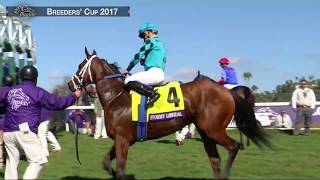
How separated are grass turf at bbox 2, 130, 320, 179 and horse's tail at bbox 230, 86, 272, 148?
34 centimetres

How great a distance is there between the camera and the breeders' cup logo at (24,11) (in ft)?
60.1

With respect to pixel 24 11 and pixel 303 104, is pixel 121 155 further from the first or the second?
pixel 24 11

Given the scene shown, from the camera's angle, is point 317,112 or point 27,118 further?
point 317,112

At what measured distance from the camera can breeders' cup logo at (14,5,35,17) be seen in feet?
60.1

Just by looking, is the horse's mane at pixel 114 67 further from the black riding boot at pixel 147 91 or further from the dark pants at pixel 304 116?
the dark pants at pixel 304 116

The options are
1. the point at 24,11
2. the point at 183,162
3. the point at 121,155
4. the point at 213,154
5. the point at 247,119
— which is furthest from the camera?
the point at 24,11

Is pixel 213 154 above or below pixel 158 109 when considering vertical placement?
below

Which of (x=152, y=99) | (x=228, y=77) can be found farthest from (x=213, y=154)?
(x=228, y=77)

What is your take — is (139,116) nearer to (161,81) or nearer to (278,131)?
(161,81)

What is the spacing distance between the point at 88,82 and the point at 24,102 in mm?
1631

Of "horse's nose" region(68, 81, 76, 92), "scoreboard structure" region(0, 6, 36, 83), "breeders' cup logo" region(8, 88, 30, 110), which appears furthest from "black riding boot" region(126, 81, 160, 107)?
"scoreboard structure" region(0, 6, 36, 83)

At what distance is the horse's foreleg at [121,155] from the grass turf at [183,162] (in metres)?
1.34

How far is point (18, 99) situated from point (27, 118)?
0.27 metres

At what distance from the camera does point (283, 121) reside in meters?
17.8
